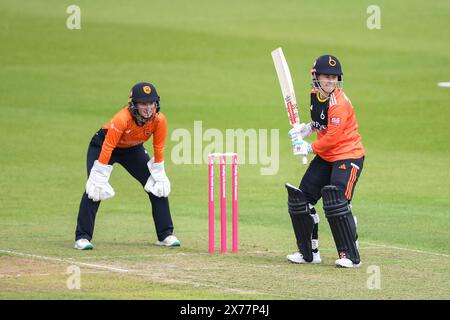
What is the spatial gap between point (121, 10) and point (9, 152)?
16.3m

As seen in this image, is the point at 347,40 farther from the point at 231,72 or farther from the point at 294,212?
the point at 294,212

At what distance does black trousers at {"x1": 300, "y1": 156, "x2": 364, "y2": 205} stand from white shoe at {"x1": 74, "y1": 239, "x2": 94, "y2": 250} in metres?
2.48

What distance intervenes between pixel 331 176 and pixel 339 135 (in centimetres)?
45

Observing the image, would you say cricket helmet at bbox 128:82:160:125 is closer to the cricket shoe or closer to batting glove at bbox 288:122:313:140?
batting glove at bbox 288:122:313:140

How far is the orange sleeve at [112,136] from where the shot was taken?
42.7ft

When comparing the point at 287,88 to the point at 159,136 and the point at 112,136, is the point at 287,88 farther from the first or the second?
the point at 112,136

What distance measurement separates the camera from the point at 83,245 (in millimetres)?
13141

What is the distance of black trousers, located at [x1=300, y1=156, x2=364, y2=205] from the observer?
1227 cm

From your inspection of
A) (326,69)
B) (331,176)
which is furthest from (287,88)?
(331,176)

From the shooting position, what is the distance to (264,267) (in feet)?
40.0

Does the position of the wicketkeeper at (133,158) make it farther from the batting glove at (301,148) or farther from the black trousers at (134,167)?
the batting glove at (301,148)

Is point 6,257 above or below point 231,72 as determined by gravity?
below

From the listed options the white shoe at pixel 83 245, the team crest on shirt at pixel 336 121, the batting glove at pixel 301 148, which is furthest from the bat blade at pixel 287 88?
the white shoe at pixel 83 245
